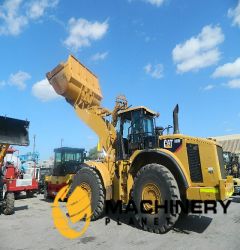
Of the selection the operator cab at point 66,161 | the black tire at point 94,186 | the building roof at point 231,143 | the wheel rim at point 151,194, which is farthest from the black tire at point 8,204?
the building roof at point 231,143

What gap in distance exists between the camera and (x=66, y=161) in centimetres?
1623

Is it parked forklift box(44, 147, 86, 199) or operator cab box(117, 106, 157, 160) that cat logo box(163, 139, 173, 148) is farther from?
parked forklift box(44, 147, 86, 199)

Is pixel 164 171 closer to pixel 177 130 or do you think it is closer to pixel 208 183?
pixel 208 183

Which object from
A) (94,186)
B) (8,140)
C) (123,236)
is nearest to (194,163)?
(123,236)

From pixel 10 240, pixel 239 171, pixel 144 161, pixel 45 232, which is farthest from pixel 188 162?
pixel 239 171

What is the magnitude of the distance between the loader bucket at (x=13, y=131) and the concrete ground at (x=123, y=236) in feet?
8.57

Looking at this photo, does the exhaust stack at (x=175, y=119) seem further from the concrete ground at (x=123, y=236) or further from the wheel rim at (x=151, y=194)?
the concrete ground at (x=123, y=236)

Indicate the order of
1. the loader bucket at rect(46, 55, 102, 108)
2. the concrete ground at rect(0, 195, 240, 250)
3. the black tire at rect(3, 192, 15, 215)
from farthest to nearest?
the loader bucket at rect(46, 55, 102, 108) → the black tire at rect(3, 192, 15, 215) → the concrete ground at rect(0, 195, 240, 250)

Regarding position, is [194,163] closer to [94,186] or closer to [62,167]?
[94,186]

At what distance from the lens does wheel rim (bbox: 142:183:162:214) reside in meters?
8.18

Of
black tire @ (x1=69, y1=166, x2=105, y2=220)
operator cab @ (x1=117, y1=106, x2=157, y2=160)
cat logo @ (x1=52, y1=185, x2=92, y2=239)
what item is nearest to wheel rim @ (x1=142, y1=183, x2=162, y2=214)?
operator cab @ (x1=117, y1=106, x2=157, y2=160)

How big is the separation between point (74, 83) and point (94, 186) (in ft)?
12.4

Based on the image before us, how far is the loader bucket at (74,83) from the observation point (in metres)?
11.2

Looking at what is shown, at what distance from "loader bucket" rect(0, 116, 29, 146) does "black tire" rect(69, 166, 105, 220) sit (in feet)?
8.26
